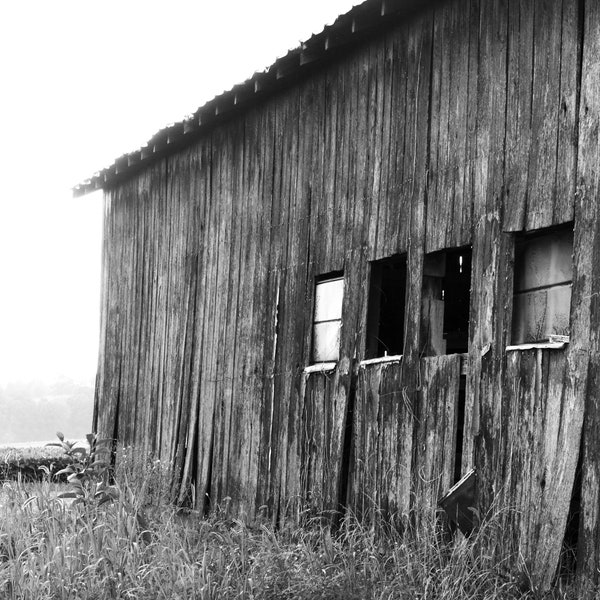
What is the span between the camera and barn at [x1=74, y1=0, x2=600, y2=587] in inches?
257

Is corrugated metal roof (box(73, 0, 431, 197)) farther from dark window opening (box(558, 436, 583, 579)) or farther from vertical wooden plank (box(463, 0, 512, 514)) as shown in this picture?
dark window opening (box(558, 436, 583, 579))

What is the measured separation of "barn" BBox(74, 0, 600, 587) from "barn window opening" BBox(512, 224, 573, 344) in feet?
0.05

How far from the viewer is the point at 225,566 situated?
6.88m

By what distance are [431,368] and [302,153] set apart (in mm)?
3106

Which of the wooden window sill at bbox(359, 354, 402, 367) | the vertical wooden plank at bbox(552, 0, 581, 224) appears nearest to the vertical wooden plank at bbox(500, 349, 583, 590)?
the vertical wooden plank at bbox(552, 0, 581, 224)

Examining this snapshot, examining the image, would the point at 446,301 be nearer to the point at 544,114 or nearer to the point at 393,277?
the point at 393,277

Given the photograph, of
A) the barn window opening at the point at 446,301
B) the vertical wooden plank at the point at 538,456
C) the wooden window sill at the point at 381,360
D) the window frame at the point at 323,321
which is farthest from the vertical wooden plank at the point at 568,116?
the window frame at the point at 323,321

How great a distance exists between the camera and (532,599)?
6328mm

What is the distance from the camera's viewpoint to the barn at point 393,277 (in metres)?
6.52

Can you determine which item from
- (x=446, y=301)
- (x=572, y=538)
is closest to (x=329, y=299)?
(x=446, y=301)

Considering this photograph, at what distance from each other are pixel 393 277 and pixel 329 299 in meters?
1.20

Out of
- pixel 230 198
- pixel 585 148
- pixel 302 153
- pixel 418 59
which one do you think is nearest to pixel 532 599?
pixel 585 148

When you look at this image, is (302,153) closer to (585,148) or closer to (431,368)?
(431,368)

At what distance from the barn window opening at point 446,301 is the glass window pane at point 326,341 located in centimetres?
105
